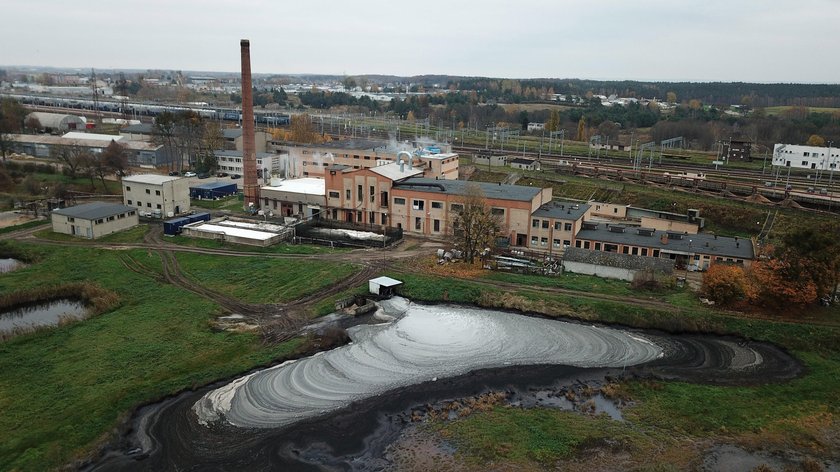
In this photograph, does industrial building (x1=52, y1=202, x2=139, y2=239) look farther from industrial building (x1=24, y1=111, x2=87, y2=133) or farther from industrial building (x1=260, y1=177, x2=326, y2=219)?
industrial building (x1=24, y1=111, x2=87, y2=133)

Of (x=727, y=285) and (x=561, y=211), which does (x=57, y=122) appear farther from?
(x=727, y=285)

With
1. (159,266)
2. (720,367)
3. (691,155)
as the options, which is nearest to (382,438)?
(720,367)

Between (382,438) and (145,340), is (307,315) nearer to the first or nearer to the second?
(145,340)

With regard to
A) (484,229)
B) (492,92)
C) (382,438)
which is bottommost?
(382,438)

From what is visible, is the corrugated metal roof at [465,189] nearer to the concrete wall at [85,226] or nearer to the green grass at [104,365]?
the green grass at [104,365]

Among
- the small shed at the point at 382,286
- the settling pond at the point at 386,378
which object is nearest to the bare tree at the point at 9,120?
the small shed at the point at 382,286

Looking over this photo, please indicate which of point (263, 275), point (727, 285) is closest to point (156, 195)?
point (263, 275)
